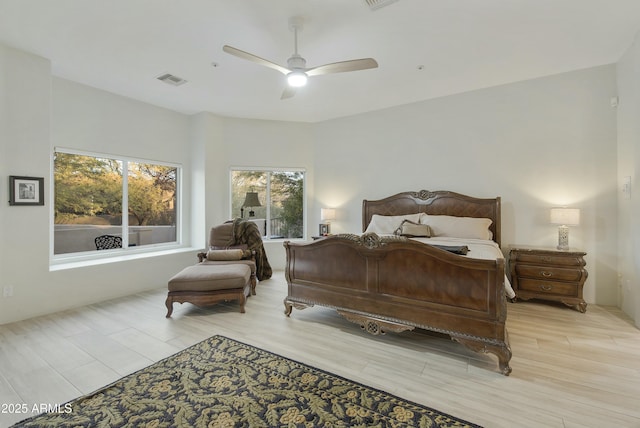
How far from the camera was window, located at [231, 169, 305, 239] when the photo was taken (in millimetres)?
5578

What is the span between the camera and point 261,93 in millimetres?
4211

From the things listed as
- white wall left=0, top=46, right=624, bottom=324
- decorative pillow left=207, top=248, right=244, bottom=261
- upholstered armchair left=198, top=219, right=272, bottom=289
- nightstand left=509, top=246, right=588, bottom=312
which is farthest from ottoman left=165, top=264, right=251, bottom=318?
nightstand left=509, top=246, right=588, bottom=312

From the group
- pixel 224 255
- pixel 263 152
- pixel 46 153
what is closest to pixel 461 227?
pixel 224 255

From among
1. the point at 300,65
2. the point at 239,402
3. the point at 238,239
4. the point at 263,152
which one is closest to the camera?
the point at 239,402

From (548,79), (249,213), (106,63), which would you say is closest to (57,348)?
(106,63)

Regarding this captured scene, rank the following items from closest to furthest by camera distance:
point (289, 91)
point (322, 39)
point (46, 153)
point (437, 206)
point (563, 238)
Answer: point (322, 39) → point (289, 91) → point (46, 153) → point (563, 238) → point (437, 206)

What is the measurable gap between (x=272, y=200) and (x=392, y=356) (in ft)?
13.1

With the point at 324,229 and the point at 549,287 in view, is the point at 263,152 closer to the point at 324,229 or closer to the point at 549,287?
the point at 324,229

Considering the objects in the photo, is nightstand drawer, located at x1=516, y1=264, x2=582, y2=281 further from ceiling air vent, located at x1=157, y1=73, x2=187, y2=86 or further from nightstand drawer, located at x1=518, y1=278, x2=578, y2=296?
ceiling air vent, located at x1=157, y1=73, x2=187, y2=86

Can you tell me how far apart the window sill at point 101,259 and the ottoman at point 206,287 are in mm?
1442

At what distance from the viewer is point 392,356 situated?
2379mm

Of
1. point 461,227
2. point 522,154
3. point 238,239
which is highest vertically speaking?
point 522,154

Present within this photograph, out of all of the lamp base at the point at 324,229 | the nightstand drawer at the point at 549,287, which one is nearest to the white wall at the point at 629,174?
the nightstand drawer at the point at 549,287

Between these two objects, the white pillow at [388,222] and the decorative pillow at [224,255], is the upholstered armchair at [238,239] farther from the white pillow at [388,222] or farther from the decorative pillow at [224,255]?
the white pillow at [388,222]
